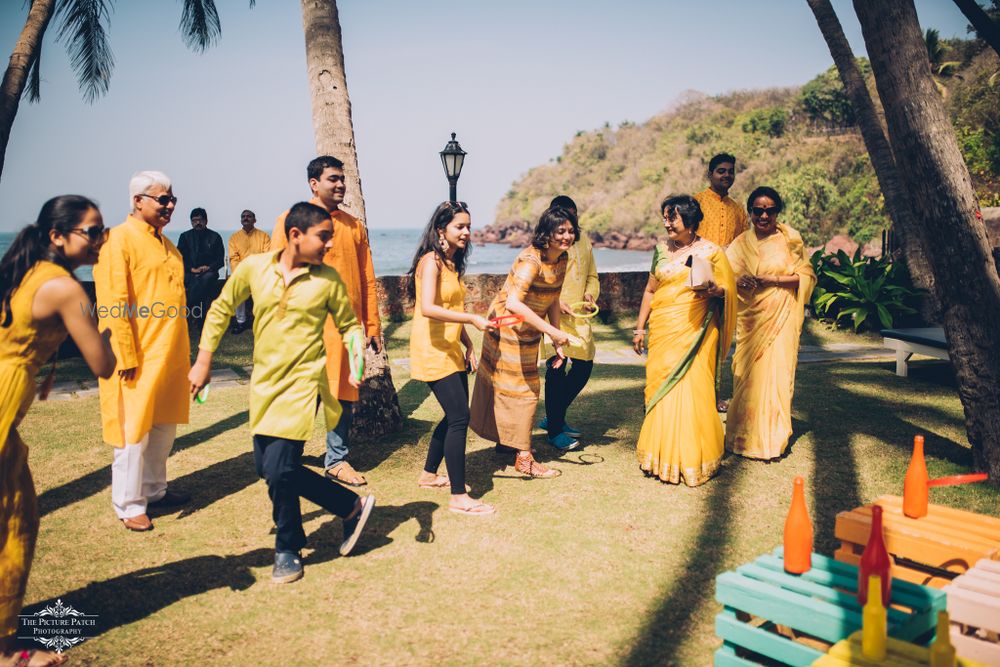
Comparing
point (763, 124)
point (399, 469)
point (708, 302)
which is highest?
point (763, 124)

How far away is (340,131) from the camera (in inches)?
260

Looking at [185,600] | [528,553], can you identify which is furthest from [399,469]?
[185,600]

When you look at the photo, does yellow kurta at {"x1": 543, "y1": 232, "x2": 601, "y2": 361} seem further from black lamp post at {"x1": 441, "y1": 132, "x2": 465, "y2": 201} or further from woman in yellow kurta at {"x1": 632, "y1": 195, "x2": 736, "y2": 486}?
black lamp post at {"x1": 441, "y1": 132, "x2": 465, "y2": 201}

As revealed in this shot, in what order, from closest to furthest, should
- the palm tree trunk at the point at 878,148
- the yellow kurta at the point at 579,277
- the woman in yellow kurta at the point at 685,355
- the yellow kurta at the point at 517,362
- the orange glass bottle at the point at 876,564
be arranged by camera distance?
the orange glass bottle at the point at 876,564, the yellow kurta at the point at 517,362, the woman in yellow kurta at the point at 685,355, the yellow kurta at the point at 579,277, the palm tree trunk at the point at 878,148

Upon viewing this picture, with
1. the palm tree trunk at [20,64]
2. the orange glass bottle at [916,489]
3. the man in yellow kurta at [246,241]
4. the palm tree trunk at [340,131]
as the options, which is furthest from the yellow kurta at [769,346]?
the palm tree trunk at [20,64]

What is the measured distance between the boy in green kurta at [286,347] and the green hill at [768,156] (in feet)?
78.5

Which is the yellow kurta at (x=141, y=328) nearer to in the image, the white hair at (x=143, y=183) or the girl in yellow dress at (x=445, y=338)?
the white hair at (x=143, y=183)

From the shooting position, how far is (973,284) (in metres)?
5.34

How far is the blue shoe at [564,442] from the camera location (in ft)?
20.6

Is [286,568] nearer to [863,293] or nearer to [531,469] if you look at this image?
[531,469]

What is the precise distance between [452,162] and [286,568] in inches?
310

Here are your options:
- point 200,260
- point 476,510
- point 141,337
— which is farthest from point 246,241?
point 476,510

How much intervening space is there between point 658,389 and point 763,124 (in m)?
79.0

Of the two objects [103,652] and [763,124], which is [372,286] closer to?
[103,652]
